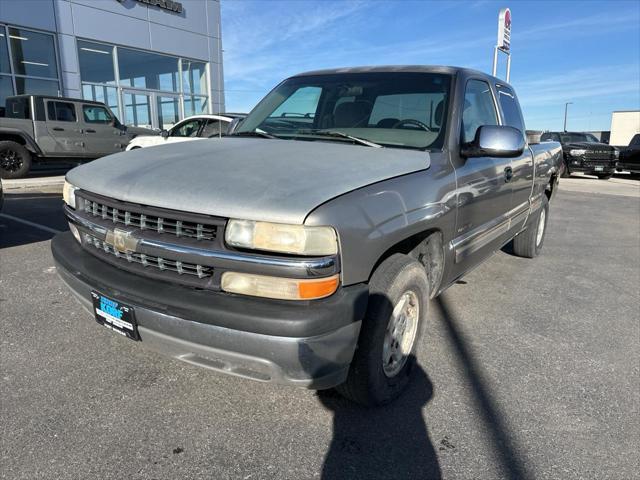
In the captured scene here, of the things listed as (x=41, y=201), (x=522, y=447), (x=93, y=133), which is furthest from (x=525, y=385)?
(x=93, y=133)

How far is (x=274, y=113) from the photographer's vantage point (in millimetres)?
3752

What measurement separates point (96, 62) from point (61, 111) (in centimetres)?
519

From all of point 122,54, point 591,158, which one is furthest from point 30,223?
point 591,158

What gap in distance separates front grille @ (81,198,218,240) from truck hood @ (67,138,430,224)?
7cm

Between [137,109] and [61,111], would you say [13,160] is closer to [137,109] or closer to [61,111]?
[61,111]

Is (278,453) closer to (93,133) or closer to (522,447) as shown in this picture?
(522,447)

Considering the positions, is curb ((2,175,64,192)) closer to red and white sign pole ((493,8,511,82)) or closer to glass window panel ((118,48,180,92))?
glass window panel ((118,48,180,92))

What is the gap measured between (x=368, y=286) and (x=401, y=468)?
804 mm

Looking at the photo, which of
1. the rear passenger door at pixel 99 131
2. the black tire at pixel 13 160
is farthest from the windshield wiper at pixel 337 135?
the rear passenger door at pixel 99 131

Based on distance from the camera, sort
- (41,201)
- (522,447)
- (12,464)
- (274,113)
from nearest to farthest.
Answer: (12,464), (522,447), (274,113), (41,201)

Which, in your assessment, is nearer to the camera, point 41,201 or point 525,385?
point 525,385

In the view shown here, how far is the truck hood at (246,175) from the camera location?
200cm

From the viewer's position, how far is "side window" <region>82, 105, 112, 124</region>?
12508mm

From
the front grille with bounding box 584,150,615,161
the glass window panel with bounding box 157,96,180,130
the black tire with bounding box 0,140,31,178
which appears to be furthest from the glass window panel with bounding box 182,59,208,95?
the front grille with bounding box 584,150,615,161
